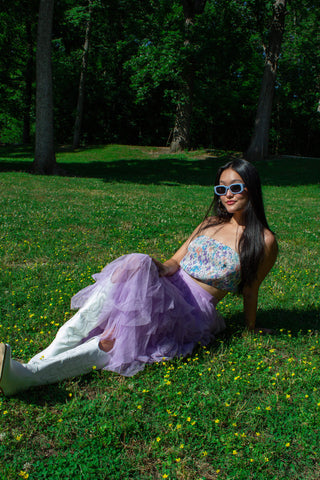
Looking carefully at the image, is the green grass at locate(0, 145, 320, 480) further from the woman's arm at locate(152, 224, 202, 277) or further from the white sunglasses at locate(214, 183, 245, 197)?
the white sunglasses at locate(214, 183, 245, 197)

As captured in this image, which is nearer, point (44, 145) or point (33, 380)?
point (33, 380)

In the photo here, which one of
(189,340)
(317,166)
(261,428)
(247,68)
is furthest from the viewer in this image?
(247,68)

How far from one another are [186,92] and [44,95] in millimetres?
13514

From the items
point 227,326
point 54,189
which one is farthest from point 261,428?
point 54,189

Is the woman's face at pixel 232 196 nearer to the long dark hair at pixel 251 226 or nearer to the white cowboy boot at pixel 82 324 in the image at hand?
the long dark hair at pixel 251 226

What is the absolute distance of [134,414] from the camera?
336 cm

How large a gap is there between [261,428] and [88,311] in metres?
1.76

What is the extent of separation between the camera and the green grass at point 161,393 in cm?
293

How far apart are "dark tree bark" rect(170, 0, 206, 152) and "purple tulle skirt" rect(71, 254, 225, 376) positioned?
25123mm

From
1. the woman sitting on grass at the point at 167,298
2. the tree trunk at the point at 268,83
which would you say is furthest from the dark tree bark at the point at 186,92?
the woman sitting on grass at the point at 167,298

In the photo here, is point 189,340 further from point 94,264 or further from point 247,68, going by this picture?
point 247,68

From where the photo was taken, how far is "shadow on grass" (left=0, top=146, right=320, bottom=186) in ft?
61.4

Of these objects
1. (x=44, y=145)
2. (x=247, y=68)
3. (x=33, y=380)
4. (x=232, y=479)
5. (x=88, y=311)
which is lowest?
(x=232, y=479)

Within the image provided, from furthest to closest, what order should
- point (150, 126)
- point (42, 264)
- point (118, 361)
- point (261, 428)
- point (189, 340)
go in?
point (150, 126)
point (42, 264)
point (189, 340)
point (118, 361)
point (261, 428)
